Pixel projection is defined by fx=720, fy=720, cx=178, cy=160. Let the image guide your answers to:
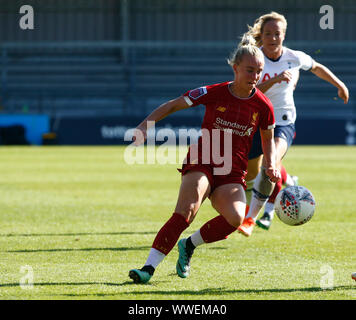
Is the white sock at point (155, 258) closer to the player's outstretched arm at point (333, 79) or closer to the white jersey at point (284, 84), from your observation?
the white jersey at point (284, 84)

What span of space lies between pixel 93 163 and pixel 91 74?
1626cm

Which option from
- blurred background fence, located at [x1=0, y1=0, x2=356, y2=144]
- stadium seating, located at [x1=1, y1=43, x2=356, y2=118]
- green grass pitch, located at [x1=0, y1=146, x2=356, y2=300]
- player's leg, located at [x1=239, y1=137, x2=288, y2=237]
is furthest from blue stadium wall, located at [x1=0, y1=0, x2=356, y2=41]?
player's leg, located at [x1=239, y1=137, x2=288, y2=237]

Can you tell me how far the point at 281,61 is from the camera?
25.8 ft

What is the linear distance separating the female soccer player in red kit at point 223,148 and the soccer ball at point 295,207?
40.6 inches

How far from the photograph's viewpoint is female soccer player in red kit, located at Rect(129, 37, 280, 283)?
5441 mm

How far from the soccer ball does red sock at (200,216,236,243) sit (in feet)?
3.83

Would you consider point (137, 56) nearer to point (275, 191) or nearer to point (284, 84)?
point (275, 191)

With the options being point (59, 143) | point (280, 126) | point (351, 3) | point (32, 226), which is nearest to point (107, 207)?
point (32, 226)

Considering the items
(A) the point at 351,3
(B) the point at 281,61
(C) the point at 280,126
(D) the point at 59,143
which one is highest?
(A) the point at 351,3

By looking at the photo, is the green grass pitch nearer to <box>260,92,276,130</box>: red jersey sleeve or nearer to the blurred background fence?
<box>260,92,276,130</box>: red jersey sleeve

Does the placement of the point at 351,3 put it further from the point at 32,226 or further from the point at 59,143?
the point at 32,226

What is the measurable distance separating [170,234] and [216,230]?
468 millimetres

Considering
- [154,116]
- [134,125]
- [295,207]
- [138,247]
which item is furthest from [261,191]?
[134,125]
